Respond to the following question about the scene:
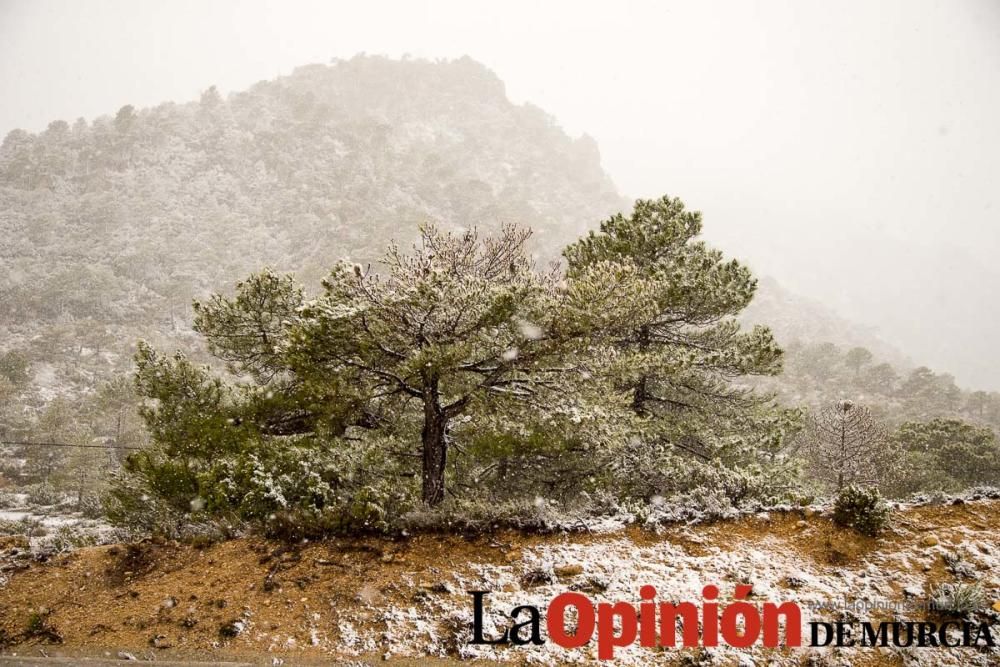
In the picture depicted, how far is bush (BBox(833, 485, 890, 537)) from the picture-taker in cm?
597

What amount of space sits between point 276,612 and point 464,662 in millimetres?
2180

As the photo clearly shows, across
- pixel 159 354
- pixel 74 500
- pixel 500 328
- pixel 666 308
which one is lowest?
pixel 74 500

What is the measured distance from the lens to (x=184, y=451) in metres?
7.21

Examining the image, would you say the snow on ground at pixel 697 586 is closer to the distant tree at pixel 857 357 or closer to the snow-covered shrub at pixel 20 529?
the snow-covered shrub at pixel 20 529

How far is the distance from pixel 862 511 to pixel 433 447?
6050mm

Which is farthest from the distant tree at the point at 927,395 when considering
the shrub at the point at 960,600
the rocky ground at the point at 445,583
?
the shrub at the point at 960,600

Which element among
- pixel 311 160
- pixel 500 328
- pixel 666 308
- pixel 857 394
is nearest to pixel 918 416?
pixel 857 394

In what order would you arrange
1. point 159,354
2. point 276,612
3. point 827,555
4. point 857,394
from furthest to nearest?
point 857,394 < point 159,354 < point 827,555 < point 276,612

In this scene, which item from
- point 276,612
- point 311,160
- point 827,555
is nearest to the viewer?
point 276,612

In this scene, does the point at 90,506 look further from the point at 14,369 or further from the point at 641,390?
the point at 641,390

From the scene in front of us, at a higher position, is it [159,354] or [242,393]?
[159,354]

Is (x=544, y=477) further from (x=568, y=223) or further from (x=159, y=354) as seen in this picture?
(x=568, y=223)

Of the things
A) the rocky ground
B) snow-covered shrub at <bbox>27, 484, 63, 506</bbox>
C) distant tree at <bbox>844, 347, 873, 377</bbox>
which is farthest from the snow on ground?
distant tree at <bbox>844, 347, 873, 377</bbox>

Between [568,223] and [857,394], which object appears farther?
[568,223]
